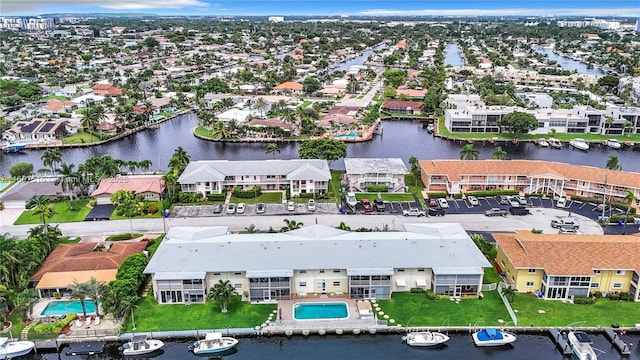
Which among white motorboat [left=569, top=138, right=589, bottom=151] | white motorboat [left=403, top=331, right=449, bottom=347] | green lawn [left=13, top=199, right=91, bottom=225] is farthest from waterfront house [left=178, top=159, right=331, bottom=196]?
white motorboat [left=569, top=138, right=589, bottom=151]

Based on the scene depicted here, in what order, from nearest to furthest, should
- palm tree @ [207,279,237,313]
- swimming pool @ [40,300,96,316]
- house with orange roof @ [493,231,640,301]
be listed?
palm tree @ [207,279,237,313] < swimming pool @ [40,300,96,316] < house with orange roof @ [493,231,640,301]

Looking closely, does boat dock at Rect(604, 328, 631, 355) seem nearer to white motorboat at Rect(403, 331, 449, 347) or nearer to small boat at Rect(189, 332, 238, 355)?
white motorboat at Rect(403, 331, 449, 347)

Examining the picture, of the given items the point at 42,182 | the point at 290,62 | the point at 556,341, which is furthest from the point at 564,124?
the point at 290,62

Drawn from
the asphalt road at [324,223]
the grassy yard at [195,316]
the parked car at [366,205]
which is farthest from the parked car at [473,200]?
the grassy yard at [195,316]

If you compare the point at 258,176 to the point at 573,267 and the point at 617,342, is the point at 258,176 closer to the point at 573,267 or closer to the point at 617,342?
the point at 573,267

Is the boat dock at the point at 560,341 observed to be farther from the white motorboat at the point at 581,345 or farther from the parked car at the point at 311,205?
the parked car at the point at 311,205

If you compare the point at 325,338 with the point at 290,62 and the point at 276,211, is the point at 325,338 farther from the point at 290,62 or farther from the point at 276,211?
the point at 290,62
